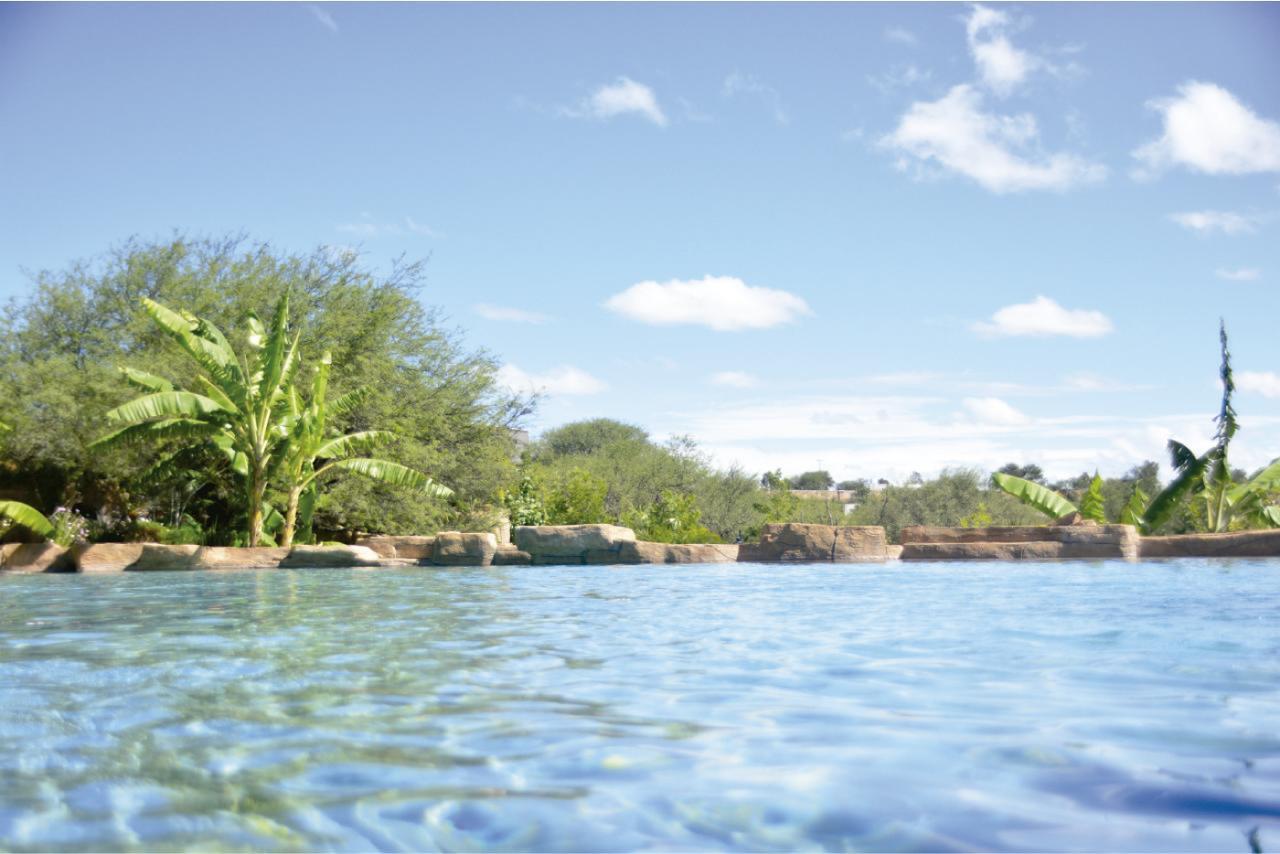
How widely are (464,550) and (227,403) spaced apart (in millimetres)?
4459

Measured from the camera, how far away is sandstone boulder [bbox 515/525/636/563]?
1427cm

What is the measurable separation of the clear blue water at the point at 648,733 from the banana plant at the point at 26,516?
33.3 ft

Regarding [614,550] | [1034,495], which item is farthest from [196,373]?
[1034,495]

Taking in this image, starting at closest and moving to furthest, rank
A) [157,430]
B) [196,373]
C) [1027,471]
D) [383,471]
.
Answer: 1. [157,430]
2. [383,471]
3. [196,373]
4. [1027,471]

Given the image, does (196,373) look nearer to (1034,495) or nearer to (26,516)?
(26,516)

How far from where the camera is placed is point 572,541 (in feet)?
47.2

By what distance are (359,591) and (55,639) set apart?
3848 millimetres

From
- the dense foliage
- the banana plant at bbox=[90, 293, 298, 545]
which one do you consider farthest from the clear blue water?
the dense foliage

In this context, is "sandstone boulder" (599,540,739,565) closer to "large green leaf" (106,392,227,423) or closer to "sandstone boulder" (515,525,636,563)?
"sandstone boulder" (515,525,636,563)

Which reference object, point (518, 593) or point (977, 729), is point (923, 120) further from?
point (977, 729)

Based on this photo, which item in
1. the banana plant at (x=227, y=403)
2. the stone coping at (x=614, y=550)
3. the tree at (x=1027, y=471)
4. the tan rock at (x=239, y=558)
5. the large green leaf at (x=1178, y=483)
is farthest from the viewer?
the tree at (x=1027, y=471)

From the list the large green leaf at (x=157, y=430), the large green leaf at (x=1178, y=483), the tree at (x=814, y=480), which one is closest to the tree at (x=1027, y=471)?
the tree at (x=814, y=480)

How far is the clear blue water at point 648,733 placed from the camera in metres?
2.04

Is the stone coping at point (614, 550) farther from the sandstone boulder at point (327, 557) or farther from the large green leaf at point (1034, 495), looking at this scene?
the large green leaf at point (1034, 495)
